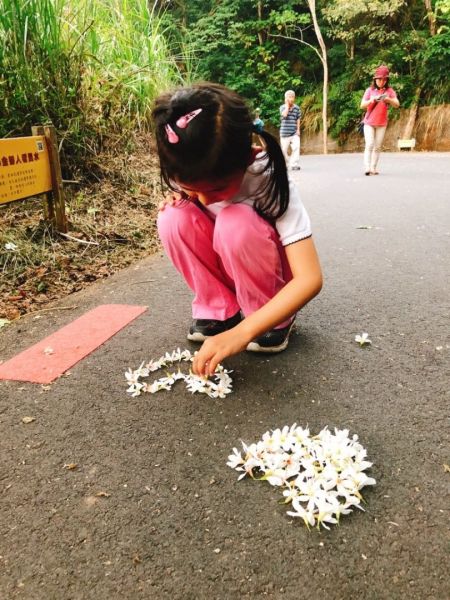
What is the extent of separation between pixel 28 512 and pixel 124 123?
454cm

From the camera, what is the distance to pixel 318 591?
948 mm

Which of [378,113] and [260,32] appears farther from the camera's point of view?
[260,32]

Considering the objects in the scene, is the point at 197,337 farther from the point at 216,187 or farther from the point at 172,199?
the point at 216,187

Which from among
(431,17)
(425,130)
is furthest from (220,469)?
(431,17)

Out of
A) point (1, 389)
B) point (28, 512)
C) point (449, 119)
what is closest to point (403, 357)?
point (28, 512)

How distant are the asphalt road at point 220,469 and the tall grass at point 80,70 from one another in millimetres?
2327

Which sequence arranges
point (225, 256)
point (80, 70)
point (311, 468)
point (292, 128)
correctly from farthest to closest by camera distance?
point (292, 128) < point (80, 70) < point (225, 256) < point (311, 468)

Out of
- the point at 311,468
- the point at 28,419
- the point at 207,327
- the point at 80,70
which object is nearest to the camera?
the point at 311,468

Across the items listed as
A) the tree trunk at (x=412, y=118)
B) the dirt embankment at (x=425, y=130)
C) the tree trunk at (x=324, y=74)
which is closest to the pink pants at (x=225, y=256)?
the dirt embankment at (x=425, y=130)

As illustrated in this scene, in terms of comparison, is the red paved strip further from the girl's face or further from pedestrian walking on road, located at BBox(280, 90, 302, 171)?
pedestrian walking on road, located at BBox(280, 90, 302, 171)

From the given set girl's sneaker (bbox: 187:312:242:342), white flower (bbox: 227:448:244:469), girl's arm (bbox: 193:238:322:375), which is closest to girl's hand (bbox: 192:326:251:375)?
girl's arm (bbox: 193:238:322:375)

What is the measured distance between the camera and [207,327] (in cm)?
201

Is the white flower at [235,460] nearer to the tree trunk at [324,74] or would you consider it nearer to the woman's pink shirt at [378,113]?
the woman's pink shirt at [378,113]

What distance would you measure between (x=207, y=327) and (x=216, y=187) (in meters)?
0.73
